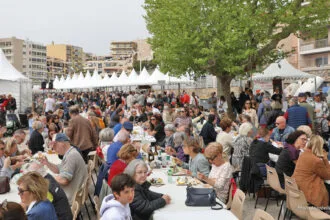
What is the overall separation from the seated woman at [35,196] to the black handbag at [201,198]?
1577 millimetres

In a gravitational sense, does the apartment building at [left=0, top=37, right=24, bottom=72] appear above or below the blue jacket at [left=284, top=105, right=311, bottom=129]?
above

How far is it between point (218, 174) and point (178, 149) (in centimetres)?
264

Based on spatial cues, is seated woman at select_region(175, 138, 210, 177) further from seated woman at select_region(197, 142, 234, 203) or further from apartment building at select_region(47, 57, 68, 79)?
apartment building at select_region(47, 57, 68, 79)

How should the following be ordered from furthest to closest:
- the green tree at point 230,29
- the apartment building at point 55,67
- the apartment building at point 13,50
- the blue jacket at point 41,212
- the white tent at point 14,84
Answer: the apartment building at point 55,67 < the apartment building at point 13,50 < the white tent at point 14,84 < the green tree at point 230,29 < the blue jacket at point 41,212

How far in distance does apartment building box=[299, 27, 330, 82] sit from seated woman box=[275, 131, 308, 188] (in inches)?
1337

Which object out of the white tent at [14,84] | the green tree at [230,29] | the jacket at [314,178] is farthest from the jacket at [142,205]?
the white tent at [14,84]

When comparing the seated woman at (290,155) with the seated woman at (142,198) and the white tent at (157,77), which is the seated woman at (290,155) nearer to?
the seated woman at (142,198)

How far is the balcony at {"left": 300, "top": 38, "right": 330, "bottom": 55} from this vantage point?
4028 cm

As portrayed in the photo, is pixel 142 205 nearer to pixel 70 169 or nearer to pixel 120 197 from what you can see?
pixel 120 197

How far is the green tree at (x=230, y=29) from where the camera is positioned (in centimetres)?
1644

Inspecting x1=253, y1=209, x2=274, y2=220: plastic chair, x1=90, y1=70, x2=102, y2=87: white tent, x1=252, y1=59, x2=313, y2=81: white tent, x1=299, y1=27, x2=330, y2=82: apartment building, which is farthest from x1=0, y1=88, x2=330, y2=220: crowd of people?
x1=299, y1=27, x2=330, y2=82: apartment building

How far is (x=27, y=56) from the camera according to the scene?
498 ft

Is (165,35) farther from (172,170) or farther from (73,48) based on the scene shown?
(73,48)

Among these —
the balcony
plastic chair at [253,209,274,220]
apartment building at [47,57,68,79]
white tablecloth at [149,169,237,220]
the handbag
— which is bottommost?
white tablecloth at [149,169,237,220]
